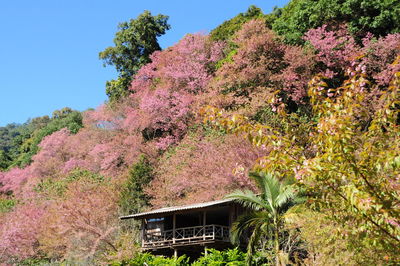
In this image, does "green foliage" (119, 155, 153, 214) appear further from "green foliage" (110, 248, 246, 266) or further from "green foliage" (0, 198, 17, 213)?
"green foliage" (0, 198, 17, 213)

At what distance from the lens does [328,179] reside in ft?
20.5

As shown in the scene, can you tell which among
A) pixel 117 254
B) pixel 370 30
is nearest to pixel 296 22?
pixel 370 30

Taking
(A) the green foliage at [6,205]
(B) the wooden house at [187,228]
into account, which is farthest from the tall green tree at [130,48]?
(B) the wooden house at [187,228]

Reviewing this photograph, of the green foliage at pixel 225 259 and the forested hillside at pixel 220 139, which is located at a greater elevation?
the forested hillside at pixel 220 139

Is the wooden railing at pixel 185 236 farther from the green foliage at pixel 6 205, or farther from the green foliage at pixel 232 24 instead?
the green foliage at pixel 232 24

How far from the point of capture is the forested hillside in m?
6.60

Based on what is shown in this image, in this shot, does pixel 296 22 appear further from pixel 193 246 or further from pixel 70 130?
pixel 70 130

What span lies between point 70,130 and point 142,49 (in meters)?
12.1

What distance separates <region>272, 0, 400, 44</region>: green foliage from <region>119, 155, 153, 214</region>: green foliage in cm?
1212

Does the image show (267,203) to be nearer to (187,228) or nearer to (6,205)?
(187,228)

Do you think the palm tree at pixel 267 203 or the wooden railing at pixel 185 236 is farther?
the wooden railing at pixel 185 236

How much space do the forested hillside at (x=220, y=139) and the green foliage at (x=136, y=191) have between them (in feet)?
0.21

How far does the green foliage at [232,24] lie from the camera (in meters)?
38.5

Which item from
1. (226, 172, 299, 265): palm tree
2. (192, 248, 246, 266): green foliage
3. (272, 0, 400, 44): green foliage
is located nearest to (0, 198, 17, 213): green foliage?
(192, 248, 246, 266): green foliage
